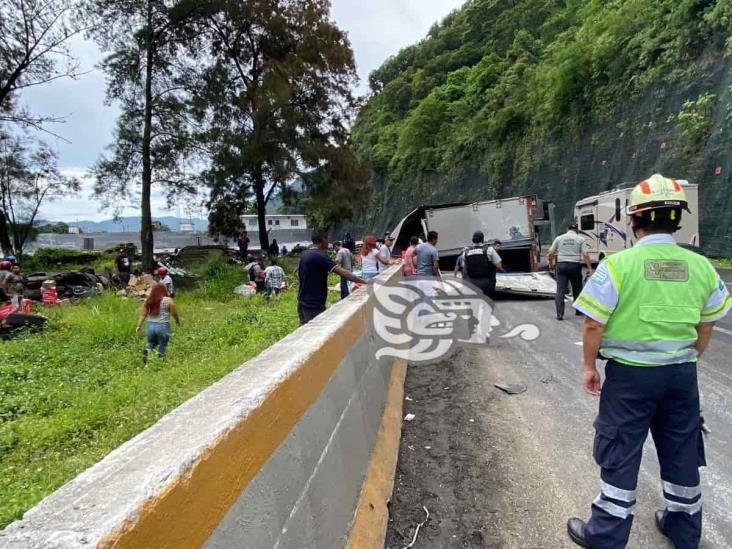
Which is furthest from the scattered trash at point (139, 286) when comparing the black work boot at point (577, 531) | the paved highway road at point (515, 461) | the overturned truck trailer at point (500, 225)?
the black work boot at point (577, 531)

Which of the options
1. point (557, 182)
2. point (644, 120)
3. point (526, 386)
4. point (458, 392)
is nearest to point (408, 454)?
point (458, 392)

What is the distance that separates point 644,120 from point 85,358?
23882mm

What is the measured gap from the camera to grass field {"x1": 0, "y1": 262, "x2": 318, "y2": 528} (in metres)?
3.82

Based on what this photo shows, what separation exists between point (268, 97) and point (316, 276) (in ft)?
63.5

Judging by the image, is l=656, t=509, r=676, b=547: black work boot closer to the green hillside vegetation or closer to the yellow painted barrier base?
the yellow painted barrier base

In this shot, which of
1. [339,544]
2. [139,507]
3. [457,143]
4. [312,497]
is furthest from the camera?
[457,143]

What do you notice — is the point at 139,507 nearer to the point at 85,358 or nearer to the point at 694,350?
the point at 694,350

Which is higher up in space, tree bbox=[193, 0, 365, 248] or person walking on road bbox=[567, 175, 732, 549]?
tree bbox=[193, 0, 365, 248]

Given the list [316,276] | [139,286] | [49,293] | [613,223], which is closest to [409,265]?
[316,276]

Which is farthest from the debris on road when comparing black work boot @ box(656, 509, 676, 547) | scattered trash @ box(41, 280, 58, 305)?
black work boot @ box(656, 509, 676, 547)

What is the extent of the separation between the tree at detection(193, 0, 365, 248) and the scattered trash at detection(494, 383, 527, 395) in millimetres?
19318

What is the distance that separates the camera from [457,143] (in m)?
41.0

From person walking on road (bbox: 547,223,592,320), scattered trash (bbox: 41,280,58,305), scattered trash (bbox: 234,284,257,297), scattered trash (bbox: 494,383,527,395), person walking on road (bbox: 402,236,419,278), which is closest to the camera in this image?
scattered trash (bbox: 494,383,527,395)

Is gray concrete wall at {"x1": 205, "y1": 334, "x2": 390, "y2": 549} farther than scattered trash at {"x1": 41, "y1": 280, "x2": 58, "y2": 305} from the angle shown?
No
